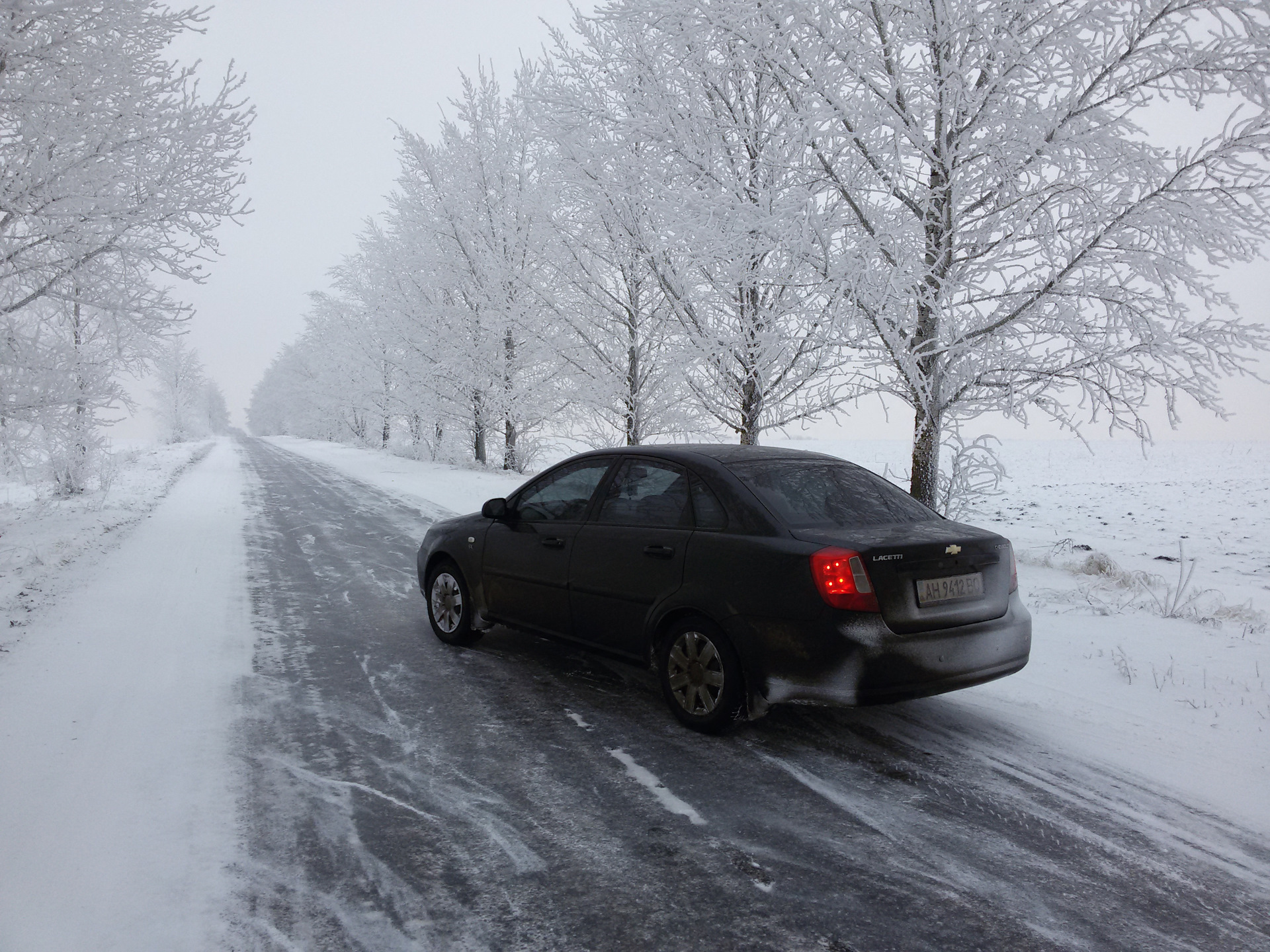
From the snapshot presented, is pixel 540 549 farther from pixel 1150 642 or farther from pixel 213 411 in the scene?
pixel 213 411

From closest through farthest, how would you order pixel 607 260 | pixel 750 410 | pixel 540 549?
pixel 540 549 → pixel 750 410 → pixel 607 260

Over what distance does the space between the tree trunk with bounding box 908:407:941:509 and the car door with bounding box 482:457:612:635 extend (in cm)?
432

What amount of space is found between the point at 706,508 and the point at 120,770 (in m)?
3.22

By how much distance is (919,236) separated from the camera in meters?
7.21

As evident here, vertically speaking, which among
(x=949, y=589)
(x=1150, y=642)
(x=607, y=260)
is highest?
(x=607, y=260)

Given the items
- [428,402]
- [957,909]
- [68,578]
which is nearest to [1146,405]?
[957,909]

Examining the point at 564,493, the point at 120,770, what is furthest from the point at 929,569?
the point at 120,770

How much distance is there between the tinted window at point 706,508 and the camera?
4223mm

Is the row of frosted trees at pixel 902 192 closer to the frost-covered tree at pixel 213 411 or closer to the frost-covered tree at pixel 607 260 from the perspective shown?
the frost-covered tree at pixel 607 260

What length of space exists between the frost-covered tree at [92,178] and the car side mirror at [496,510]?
6505 millimetres

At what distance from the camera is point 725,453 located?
4.72 meters

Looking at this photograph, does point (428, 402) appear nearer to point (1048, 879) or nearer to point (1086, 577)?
point (1086, 577)

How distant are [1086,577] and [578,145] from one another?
27.7 ft

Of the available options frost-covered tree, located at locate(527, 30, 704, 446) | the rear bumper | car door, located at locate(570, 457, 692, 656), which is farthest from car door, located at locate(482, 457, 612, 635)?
frost-covered tree, located at locate(527, 30, 704, 446)
